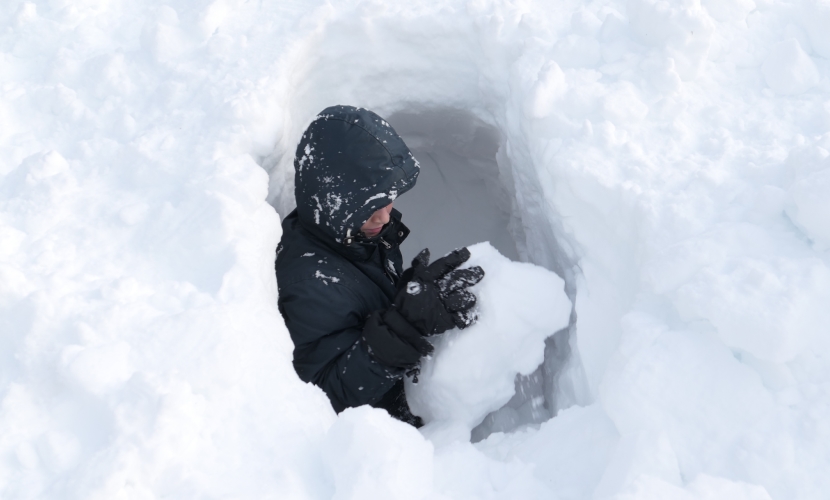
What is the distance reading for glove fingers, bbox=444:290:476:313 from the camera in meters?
2.15

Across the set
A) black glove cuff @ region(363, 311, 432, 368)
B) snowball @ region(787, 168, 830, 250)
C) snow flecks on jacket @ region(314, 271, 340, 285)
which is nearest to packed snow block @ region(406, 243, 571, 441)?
black glove cuff @ region(363, 311, 432, 368)

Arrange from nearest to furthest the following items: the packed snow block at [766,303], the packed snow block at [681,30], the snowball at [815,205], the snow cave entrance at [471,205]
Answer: the packed snow block at [766,303] < the snowball at [815,205] < the packed snow block at [681,30] < the snow cave entrance at [471,205]

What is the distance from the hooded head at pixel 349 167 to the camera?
2.18 metres

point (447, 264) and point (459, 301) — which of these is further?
point (447, 264)

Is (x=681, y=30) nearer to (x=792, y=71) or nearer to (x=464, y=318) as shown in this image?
(x=792, y=71)

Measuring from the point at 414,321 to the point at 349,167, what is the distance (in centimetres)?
60

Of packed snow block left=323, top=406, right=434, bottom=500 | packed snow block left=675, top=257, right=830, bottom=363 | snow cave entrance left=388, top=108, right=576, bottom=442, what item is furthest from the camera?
snow cave entrance left=388, top=108, right=576, bottom=442

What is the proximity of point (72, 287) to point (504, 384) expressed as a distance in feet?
4.81

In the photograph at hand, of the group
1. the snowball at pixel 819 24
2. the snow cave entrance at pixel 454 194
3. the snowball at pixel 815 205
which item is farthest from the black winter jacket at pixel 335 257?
the snowball at pixel 819 24

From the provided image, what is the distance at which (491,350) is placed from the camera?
7.23 feet

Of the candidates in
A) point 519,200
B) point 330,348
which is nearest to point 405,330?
point 330,348

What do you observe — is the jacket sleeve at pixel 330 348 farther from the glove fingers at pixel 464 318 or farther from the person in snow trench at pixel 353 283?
the glove fingers at pixel 464 318

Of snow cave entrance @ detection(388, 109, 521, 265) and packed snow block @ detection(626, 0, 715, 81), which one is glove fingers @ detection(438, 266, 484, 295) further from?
snow cave entrance @ detection(388, 109, 521, 265)

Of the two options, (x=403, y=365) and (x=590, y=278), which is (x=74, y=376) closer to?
(x=403, y=365)
